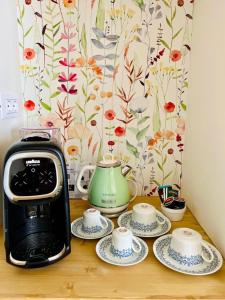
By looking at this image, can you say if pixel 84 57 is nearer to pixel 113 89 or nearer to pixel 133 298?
pixel 113 89

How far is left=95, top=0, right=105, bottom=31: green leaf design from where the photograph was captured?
3.53 feet

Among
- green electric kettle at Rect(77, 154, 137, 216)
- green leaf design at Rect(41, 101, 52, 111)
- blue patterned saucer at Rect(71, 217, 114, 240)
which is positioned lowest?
blue patterned saucer at Rect(71, 217, 114, 240)

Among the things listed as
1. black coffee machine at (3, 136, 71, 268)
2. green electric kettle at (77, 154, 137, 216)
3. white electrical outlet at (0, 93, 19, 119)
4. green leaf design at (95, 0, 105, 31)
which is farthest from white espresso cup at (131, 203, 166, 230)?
green leaf design at (95, 0, 105, 31)

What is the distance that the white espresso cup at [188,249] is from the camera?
2.48ft

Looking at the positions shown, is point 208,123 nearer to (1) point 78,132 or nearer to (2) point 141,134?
(2) point 141,134

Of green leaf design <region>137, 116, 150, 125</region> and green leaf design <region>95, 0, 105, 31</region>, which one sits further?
green leaf design <region>137, 116, 150, 125</region>

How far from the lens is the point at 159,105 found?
1172mm

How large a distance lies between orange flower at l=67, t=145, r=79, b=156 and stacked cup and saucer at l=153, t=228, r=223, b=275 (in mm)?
595

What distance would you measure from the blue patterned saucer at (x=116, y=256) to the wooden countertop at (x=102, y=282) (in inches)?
0.6

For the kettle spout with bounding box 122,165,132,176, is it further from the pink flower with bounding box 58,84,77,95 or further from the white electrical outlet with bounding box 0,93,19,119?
the white electrical outlet with bounding box 0,93,19,119

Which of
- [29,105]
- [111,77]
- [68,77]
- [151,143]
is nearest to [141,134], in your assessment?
[151,143]

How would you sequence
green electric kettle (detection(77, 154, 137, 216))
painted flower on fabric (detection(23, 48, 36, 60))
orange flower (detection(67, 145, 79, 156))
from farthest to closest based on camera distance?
1. orange flower (detection(67, 145, 79, 156))
2. painted flower on fabric (detection(23, 48, 36, 60))
3. green electric kettle (detection(77, 154, 137, 216))

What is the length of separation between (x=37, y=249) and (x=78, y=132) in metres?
0.57

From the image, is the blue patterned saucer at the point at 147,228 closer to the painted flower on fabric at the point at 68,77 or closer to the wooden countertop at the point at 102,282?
the wooden countertop at the point at 102,282
